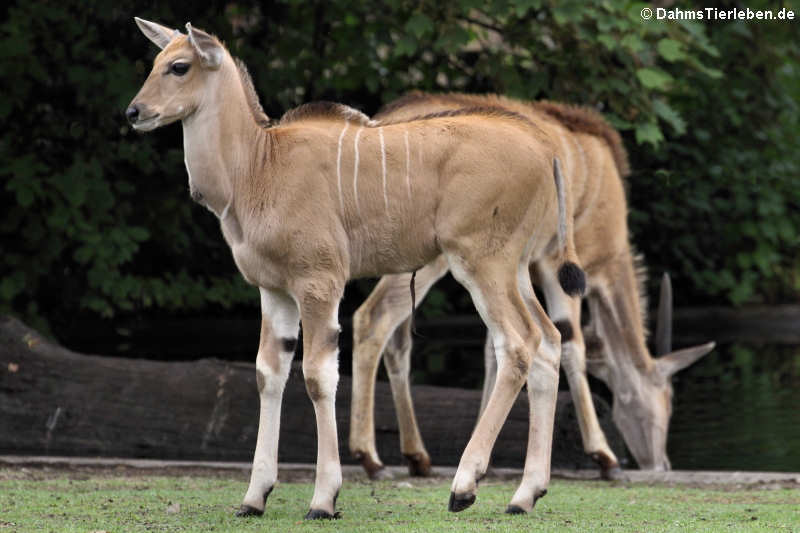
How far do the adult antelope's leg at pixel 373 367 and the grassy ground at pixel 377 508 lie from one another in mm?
438

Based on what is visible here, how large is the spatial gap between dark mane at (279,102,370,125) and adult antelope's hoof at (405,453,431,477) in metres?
2.47

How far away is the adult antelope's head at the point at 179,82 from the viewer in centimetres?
541

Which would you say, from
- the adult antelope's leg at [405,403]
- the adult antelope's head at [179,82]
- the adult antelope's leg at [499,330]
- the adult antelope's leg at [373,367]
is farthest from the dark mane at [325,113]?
the adult antelope's leg at [405,403]

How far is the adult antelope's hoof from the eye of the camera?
25.4 feet

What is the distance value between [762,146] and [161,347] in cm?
774

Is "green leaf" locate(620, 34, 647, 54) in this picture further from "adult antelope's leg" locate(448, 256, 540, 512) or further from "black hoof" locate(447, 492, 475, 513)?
"black hoof" locate(447, 492, 475, 513)

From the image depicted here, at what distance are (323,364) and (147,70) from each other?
7.30 meters

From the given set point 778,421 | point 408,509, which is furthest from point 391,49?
point 408,509

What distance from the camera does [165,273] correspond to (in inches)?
495

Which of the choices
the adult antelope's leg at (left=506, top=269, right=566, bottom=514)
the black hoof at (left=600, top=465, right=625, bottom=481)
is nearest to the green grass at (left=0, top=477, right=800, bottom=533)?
the adult antelope's leg at (left=506, top=269, right=566, bottom=514)

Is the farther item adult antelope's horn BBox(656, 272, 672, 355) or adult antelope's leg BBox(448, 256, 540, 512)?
adult antelope's horn BBox(656, 272, 672, 355)

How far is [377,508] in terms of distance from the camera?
590 centimetres

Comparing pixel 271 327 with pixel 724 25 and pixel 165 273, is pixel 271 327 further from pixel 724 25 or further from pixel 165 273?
pixel 724 25

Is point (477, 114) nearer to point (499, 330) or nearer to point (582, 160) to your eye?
point (499, 330)
